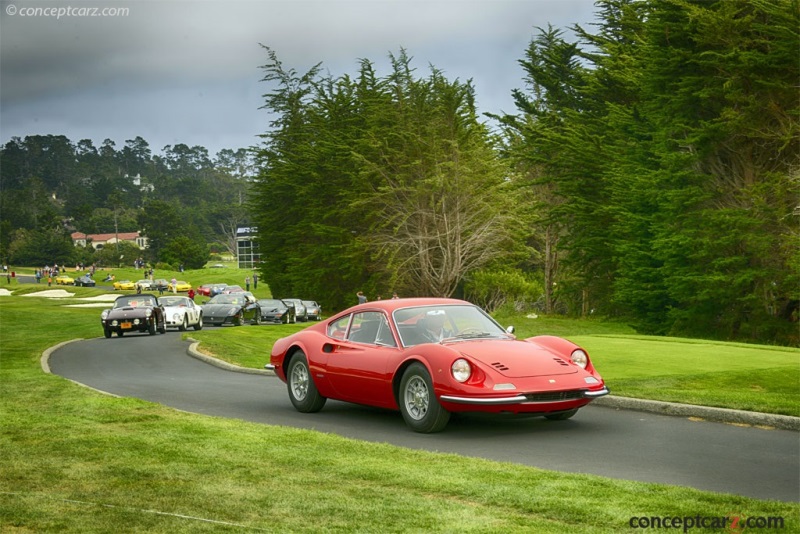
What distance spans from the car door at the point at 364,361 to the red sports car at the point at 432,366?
1 centimetres

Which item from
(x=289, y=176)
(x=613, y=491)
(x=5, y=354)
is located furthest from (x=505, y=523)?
(x=289, y=176)

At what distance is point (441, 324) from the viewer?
12.5 meters

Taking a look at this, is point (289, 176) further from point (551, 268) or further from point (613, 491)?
point (613, 491)

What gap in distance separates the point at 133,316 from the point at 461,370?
29.3 meters

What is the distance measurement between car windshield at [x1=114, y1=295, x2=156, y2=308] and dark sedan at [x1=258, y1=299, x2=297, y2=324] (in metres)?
15.4

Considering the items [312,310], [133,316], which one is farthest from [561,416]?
[312,310]

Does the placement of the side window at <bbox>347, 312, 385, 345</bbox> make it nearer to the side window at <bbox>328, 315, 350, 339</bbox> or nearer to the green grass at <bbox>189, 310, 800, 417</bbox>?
the side window at <bbox>328, 315, 350, 339</bbox>

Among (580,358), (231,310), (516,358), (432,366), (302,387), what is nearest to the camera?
(432,366)

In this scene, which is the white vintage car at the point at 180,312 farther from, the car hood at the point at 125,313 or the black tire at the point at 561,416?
the black tire at the point at 561,416

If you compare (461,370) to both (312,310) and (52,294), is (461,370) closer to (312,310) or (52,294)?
(312,310)

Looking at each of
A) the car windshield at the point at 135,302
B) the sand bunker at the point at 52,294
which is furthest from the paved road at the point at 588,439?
the sand bunker at the point at 52,294

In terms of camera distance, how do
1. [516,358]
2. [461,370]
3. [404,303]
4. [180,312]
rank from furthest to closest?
[180,312], [404,303], [516,358], [461,370]

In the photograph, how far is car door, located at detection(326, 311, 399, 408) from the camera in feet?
40.1

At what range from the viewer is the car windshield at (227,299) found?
4788cm
